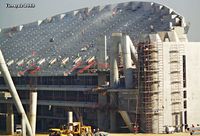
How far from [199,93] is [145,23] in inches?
666

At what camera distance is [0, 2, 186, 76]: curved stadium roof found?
76125 millimetres

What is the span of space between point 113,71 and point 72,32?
27.9 metres

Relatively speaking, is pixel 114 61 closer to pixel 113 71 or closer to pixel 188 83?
pixel 113 71

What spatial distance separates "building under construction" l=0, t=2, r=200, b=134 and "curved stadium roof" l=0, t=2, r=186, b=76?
0.19 metres

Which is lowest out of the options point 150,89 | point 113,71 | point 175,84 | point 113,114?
point 113,114

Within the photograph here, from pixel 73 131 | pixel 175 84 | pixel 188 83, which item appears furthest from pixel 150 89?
pixel 73 131

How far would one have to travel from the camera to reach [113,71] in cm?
6306

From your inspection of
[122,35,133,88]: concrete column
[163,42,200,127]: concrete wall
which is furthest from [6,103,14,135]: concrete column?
[163,42,200,127]: concrete wall

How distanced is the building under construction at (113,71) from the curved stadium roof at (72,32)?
0.19m

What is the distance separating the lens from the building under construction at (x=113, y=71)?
59656 mm

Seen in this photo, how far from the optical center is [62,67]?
247 feet

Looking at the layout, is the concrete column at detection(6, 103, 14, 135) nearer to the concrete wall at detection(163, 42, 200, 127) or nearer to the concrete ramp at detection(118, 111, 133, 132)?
the concrete ramp at detection(118, 111, 133, 132)

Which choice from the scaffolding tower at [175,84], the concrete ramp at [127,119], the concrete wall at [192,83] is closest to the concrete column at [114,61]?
the concrete ramp at [127,119]

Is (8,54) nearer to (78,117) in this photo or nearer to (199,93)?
(78,117)
